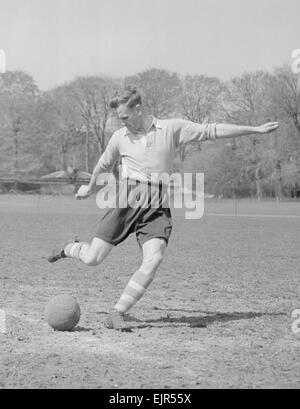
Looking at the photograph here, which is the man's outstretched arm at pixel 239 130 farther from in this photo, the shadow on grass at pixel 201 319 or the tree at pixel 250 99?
the tree at pixel 250 99

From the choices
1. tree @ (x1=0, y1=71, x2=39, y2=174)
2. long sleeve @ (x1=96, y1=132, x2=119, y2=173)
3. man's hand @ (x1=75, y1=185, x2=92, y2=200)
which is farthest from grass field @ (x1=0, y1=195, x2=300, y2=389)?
tree @ (x1=0, y1=71, x2=39, y2=174)

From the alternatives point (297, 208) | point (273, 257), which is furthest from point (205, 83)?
point (273, 257)

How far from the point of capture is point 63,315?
667 centimetres

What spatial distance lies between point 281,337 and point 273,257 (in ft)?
27.3

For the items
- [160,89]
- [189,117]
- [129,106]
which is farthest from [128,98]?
[160,89]

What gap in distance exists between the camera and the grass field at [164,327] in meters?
5.08

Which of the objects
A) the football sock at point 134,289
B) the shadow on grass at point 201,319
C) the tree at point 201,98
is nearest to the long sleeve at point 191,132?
the football sock at point 134,289

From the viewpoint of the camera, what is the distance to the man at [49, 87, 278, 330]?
683 cm

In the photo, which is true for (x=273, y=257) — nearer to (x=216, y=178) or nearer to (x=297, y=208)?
(x=297, y=208)

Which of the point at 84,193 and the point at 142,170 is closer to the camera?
the point at 142,170

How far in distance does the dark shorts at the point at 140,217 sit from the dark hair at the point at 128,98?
2.51 feet

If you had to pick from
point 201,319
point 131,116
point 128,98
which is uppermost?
point 128,98

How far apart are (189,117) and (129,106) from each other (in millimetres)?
41541

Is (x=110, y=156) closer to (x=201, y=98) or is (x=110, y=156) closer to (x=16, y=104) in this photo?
(x=201, y=98)
